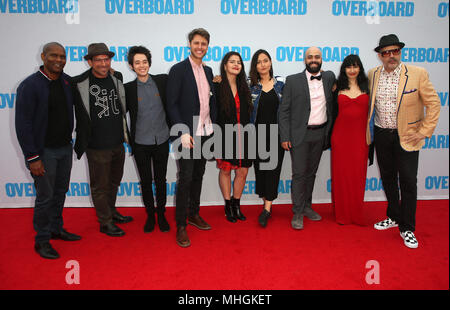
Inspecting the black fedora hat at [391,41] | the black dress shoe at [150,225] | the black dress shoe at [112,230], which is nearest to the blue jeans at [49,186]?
the black dress shoe at [112,230]

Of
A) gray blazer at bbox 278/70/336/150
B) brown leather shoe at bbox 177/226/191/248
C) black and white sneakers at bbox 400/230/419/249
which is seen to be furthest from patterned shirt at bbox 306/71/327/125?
brown leather shoe at bbox 177/226/191/248

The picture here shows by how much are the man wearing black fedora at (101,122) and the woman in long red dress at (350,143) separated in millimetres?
2244

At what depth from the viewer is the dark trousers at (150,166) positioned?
298 centimetres

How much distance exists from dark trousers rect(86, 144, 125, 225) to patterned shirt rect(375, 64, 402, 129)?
2.64 m

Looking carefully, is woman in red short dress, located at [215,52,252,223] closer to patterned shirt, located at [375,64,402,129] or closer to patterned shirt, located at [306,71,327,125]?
patterned shirt, located at [306,71,327,125]

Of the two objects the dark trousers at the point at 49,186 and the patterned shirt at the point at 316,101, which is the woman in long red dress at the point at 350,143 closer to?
the patterned shirt at the point at 316,101

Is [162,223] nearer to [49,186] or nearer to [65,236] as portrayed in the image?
[65,236]

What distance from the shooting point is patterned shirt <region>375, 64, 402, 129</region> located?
9.24 ft

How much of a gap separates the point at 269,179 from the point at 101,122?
6.02 ft

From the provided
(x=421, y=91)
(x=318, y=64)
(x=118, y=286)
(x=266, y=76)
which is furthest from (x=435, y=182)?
(x=118, y=286)

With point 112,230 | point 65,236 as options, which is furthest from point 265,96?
point 65,236

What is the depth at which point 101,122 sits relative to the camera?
2.85 m

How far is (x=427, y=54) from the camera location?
12.9ft

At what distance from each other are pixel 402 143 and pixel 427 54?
198cm
